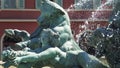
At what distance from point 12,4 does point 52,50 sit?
2479 cm

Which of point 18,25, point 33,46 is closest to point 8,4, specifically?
point 18,25

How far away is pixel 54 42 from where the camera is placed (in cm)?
684

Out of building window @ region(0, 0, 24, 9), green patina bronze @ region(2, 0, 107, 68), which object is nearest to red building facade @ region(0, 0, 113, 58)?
building window @ region(0, 0, 24, 9)

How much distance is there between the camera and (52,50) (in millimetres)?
6605

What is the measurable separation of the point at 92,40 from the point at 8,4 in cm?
2443

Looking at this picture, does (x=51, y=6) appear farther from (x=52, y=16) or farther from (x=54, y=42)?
(x=54, y=42)

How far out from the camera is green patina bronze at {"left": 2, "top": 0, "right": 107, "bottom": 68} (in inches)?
259

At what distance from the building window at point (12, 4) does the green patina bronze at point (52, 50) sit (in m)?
23.8

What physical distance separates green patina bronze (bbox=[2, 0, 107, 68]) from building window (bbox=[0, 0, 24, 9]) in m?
23.8

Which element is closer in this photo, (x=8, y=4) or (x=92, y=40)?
(x=92, y=40)

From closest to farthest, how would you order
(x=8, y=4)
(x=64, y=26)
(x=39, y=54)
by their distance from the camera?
(x=39, y=54), (x=64, y=26), (x=8, y=4)

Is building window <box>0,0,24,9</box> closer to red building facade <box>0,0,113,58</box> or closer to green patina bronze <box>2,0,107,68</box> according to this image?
red building facade <box>0,0,113,58</box>

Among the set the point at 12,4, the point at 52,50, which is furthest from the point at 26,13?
the point at 52,50

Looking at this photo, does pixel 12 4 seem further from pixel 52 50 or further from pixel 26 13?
pixel 52 50
